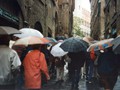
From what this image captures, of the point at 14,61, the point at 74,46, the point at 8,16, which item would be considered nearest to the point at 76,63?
the point at 74,46

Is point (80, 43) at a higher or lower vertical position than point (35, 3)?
lower

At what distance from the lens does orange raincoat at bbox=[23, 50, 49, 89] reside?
7363mm

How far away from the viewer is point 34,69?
7.36 m

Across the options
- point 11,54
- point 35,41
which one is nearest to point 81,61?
point 35,41

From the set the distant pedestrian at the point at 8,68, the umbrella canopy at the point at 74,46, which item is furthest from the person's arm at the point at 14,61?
the umbrella canopy at the point at 74,46

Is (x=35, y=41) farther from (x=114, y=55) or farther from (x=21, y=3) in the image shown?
(x=21, y=3)

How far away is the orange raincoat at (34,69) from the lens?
7363mm

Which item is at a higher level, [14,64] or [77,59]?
[77,59]

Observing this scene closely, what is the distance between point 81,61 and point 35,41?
360cm

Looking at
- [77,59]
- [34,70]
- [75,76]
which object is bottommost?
[75,76]

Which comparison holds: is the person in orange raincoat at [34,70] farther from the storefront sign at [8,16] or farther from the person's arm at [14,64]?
the storefront sign at [8,16]

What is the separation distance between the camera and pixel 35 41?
784 cm

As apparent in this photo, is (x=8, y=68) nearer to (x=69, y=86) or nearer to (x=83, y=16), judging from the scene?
(x=69, y=86)

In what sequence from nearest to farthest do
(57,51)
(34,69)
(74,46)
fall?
(34,69), (74,46), (57,51)
